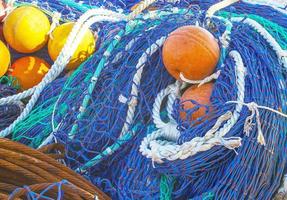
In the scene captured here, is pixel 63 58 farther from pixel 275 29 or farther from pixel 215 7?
pixel 275 29

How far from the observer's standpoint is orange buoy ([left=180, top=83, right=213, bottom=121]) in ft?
7.43

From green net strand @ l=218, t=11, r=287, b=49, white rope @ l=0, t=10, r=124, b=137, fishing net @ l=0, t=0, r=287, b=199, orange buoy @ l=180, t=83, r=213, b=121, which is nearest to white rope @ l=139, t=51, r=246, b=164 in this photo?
fishing net @ l=0, t=0, r=287, b=199

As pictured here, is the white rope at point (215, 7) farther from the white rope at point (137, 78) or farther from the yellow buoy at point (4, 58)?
the yellow buoy at point (4, 58)

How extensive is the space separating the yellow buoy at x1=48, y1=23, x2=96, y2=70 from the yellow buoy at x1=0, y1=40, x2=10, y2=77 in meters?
0.23

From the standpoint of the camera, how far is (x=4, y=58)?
120 inches

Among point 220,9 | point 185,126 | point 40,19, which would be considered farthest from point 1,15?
point 185,126

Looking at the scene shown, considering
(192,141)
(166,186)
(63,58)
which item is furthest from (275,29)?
(63,58)

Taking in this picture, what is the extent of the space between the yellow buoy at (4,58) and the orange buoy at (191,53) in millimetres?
1050

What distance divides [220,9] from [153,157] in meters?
1.06

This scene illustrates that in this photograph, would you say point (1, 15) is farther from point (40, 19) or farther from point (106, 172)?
point (106, 172)

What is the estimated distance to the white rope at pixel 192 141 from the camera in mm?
2082

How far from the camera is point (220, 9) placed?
290 cm

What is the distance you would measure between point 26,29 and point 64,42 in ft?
0.70

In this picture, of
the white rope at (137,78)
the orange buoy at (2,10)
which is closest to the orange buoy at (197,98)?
the white rope at (137,78)
